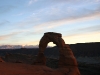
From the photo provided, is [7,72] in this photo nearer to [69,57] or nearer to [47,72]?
[47,72]

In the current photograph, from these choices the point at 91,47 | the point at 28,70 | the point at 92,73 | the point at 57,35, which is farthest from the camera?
the point at 91,47

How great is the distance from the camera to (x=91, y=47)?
98438 mm

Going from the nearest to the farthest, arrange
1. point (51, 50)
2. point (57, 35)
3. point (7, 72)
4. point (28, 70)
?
point (7, 72), point (28, 70), point (57, 35), point (51, 50)

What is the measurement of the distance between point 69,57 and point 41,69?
354 cm

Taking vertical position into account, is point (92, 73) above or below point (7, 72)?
below

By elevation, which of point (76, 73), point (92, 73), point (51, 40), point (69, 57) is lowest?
point (92, 73)

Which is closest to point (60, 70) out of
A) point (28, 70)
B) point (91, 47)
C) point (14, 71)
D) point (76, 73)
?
point (76, 73)

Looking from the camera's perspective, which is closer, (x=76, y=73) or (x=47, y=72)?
(x=47, y=72)

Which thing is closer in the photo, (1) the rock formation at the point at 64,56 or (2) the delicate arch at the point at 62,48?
(1) the rock formation at the point at 64,56

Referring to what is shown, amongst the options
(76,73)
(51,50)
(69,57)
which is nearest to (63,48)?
(69,57)

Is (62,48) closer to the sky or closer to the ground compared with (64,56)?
closer to the sky

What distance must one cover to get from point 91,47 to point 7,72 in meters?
84.5

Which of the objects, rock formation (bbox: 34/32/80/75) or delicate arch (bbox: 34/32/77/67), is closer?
rock formation (bbox: 34/32/80/75)

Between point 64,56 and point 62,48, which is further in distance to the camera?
point 62,48
